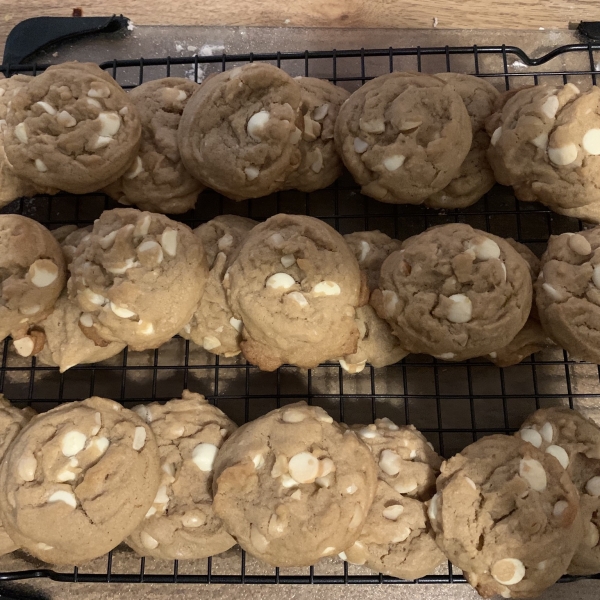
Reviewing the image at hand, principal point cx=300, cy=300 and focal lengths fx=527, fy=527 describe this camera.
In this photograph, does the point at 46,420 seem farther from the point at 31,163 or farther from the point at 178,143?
the point at 178,143

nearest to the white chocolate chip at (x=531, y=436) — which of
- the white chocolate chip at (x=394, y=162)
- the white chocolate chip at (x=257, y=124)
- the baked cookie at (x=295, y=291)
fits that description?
the baked cookie at (x=295, y=291)

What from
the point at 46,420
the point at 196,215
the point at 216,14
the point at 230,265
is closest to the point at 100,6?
the point at 216,14

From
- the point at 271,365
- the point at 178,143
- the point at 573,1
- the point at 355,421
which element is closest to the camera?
the point at 271,365

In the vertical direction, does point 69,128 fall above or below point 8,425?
above

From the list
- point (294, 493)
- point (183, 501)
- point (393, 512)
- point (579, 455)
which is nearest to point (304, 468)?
point (294, 493)

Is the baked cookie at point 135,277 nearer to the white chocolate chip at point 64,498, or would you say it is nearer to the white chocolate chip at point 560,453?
the white chocolate chip at point 64,498

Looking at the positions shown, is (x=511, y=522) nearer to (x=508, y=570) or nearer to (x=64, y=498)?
(x=508, y=570)

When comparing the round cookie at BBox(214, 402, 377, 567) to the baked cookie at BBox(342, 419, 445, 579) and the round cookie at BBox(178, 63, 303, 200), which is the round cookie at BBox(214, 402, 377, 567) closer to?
the baked cookie at BBox(342, 419, 445, 579)
